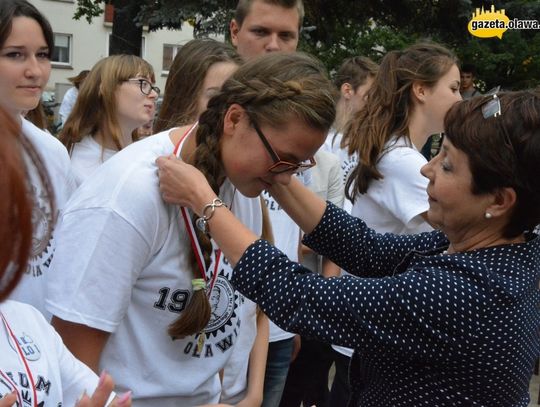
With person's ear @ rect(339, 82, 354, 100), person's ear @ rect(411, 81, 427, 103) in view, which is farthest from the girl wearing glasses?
person's ear @ rect(411, 81, 427, 103)

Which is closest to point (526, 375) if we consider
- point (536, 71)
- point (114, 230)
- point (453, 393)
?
point (453, 393)

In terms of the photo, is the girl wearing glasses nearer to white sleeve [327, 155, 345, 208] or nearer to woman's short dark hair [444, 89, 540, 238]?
white sleeve [327, 155, 345, 208]

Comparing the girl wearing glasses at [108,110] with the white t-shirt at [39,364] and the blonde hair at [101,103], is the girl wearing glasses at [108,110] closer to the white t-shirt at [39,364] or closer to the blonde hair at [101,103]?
the blonde hair at [101,103]

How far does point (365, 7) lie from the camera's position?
Answer: 11055 millimetres

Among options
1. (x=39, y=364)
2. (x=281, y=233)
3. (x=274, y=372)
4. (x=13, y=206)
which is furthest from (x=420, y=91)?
(x=13, y=206)

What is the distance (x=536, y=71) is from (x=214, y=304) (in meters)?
11.6

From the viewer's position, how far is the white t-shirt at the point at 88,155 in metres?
3.91

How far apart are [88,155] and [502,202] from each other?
2.57 meters

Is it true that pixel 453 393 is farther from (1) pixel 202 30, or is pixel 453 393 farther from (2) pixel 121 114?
(1) pixel 202 30

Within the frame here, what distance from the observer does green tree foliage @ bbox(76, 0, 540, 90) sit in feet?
35.1

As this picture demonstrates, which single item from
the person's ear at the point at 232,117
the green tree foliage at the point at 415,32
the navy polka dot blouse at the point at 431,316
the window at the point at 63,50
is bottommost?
the window at the point at 63,50

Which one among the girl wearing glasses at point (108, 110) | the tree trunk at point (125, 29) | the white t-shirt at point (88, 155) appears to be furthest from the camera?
the tree trunk at point (125, 29)

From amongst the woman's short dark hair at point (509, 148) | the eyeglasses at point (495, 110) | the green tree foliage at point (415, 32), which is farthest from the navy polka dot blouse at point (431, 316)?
the green tree foliage at point (415, 32)

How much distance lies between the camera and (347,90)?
5.50 m
